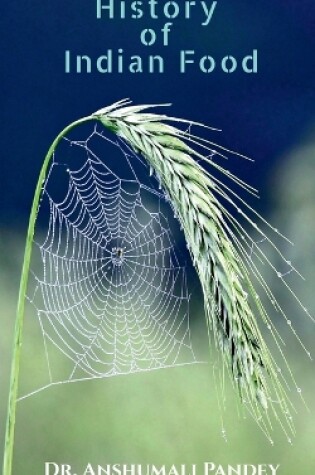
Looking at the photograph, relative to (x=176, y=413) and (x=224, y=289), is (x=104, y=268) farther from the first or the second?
(x=224, y=289)

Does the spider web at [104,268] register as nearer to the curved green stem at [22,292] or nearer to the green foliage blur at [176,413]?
the green foliage blur at [176,413]

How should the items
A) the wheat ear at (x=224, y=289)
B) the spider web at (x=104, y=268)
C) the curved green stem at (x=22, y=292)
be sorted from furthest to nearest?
1. the spider web at (x=104, y=268)
2. the curved green stem at (x=22, y=292)
3. the wheat ear at (x=224, y=289)

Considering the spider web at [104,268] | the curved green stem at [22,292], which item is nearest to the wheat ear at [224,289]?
the curved green stem at [22,292]

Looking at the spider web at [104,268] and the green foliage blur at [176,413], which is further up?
the spider web at [104,268]

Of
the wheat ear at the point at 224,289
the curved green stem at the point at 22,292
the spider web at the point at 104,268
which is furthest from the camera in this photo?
the spider web at the point at 104,268

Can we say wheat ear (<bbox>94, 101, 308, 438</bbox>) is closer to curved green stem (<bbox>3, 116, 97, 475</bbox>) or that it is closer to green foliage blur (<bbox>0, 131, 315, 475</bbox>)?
curved green stem (<bbox>3, 116, 97, 475</bbox>)

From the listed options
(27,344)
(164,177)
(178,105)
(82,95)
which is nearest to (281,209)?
(178,105)
